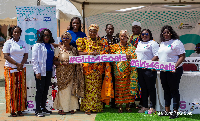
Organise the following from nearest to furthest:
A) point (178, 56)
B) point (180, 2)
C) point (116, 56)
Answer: point (178, 56) < point (116, 56) < point (180, 2)

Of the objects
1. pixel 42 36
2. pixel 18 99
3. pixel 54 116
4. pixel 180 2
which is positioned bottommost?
pixel 54 116

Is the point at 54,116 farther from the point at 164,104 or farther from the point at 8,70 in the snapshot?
the point at 164,104

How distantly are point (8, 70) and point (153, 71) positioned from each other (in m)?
3.01

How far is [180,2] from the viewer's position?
796 cm

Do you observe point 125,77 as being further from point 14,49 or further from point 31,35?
point 14,49

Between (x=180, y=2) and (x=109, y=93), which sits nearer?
(x=109, y=93)

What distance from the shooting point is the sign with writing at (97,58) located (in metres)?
5.20

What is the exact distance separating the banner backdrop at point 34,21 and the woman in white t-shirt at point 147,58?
1.98 meters

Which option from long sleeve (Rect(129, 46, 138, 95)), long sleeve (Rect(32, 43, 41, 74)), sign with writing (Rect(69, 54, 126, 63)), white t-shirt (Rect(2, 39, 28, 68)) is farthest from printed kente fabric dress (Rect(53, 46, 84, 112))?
long sleeve (Rect(129, 46, 138, 95))

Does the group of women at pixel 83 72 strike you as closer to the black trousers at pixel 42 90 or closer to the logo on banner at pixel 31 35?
the black trousers at pixel 42 90

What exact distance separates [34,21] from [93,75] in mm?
1758

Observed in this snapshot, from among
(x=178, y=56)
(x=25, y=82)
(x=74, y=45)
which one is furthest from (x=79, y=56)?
(x=178, y=56)

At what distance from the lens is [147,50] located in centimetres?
515

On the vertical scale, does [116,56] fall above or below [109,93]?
above
